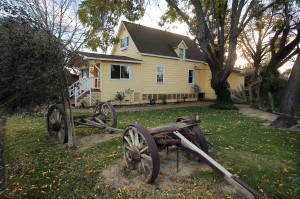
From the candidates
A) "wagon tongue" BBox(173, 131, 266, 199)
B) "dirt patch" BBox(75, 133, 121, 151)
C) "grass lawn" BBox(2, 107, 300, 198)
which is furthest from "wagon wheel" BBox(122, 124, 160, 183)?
"dirt patch" BBox(75, 133, 121, 151)

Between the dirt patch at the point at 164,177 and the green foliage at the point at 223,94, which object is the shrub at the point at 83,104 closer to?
the green foliage at the point at 223,94

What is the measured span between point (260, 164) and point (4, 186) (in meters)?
5.25

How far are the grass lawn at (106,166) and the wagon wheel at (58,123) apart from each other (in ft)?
0.88

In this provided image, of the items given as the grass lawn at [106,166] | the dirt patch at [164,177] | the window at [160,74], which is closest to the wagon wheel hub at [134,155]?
the dirt patch at [164,177]

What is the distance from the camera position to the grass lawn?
11.4ft

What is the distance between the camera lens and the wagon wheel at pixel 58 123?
5504 millimetres

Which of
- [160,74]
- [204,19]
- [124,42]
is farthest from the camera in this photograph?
[124,42]

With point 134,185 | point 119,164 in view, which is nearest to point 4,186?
point 119,164

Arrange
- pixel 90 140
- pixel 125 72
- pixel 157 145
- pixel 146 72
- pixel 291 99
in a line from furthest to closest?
pixel 146 72, pixel 125 72, pixel 291 99, pixel 90 140, pixel 157 145

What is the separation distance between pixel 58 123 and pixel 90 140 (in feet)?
3.47

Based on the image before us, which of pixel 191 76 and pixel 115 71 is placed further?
pixel 191 76

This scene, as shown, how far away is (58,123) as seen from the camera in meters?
5.90

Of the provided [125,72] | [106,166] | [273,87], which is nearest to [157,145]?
[106,166]

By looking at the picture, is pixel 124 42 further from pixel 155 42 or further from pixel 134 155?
pixel 134 155
